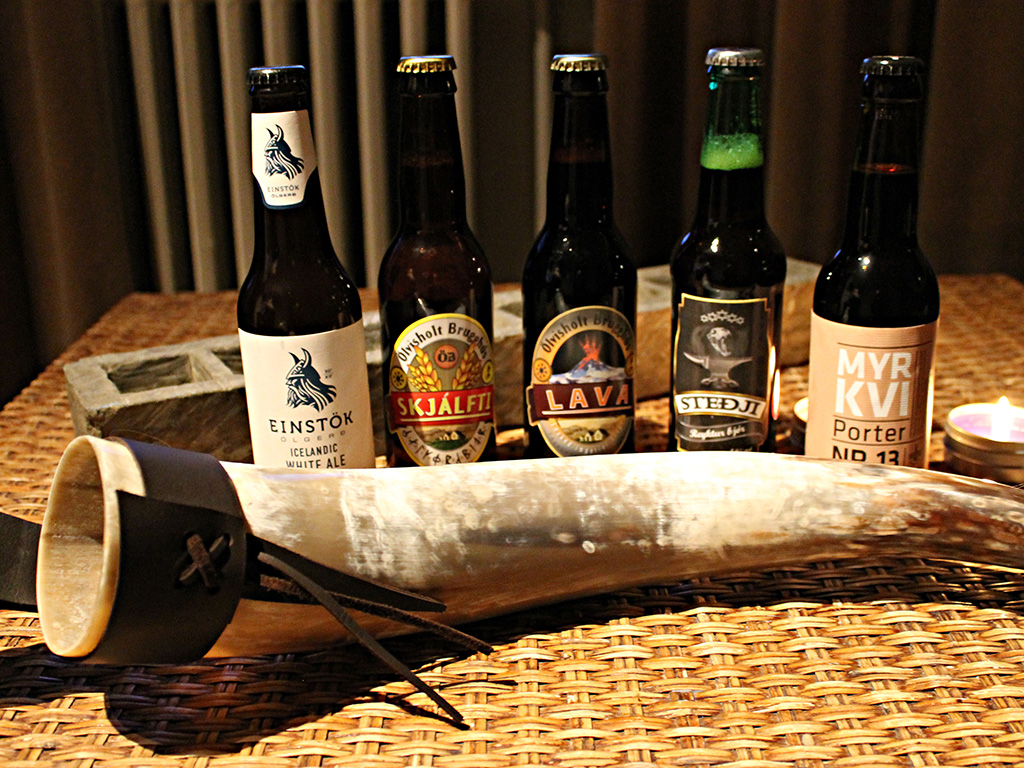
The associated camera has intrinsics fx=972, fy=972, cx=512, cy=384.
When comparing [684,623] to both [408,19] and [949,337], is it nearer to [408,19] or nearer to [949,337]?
[949,337]

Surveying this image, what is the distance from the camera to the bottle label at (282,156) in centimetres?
76

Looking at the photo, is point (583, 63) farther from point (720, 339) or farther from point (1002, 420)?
point (1002, 420)

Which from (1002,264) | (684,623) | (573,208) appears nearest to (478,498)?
(684,623)

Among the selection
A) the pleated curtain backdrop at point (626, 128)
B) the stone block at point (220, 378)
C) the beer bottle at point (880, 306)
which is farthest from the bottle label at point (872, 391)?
the pleated curtain backdrop at point (626, 128)

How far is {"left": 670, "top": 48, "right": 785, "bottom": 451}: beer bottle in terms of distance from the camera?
2.75 feet

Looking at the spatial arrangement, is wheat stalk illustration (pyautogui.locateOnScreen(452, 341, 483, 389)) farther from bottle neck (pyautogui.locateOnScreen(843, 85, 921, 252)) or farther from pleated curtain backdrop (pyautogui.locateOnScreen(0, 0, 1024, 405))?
pleated curtain backdrop (pyautogui.locateOnScreen(0, 0, 1024, 405))

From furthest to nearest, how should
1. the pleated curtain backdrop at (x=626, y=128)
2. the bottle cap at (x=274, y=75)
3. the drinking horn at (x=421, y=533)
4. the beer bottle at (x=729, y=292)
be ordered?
the pleated curtain backdrop at (x=626, y=128) < the beer bottle at (x=729, y=292) < the bottle cap at (x=274, y=75) < the drinking horn at (x=421, y=533)

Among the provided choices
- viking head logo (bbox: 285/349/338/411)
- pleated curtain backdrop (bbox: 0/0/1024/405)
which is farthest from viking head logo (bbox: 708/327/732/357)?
pleated curtain backdrop (bbox: 0/0/1024/405)

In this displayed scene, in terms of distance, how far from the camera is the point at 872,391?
794 mm

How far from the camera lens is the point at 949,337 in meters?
1.27

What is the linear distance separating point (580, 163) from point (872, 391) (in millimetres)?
315

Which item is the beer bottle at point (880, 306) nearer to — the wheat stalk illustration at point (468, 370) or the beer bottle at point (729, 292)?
the beer bottle at point (729, 292)

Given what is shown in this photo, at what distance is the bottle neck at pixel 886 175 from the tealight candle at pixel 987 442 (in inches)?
7.6

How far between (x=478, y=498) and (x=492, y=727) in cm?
16
